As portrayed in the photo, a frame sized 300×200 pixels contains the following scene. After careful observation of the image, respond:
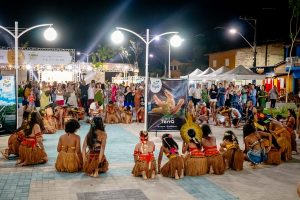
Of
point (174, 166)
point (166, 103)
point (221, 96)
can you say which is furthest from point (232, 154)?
point (221, 96)

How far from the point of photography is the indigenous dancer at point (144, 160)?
310 inches

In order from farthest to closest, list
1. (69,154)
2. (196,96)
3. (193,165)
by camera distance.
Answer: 1. (196,96)
2. (69,154)
3. (193,165)

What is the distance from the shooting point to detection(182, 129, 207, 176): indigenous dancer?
8.16 m

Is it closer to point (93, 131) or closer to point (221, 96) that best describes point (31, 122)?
point (93, 131)

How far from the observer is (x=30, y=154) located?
28.9 ft

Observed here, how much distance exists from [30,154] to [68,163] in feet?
3.80

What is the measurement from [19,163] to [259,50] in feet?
118

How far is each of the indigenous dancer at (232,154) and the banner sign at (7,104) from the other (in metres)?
6.64

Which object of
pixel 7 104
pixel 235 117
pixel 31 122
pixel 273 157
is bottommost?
pixel 273 157

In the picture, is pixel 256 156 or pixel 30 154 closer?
Answer: pixel 30 154

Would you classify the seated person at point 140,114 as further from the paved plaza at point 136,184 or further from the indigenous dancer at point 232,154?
the indigenous dancer at point 232,154

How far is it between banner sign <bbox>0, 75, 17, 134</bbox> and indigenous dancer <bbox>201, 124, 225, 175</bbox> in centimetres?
639

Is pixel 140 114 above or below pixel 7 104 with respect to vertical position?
below

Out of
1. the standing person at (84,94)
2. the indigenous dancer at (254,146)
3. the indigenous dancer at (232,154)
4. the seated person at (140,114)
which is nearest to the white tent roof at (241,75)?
the seated person at (140,114)
